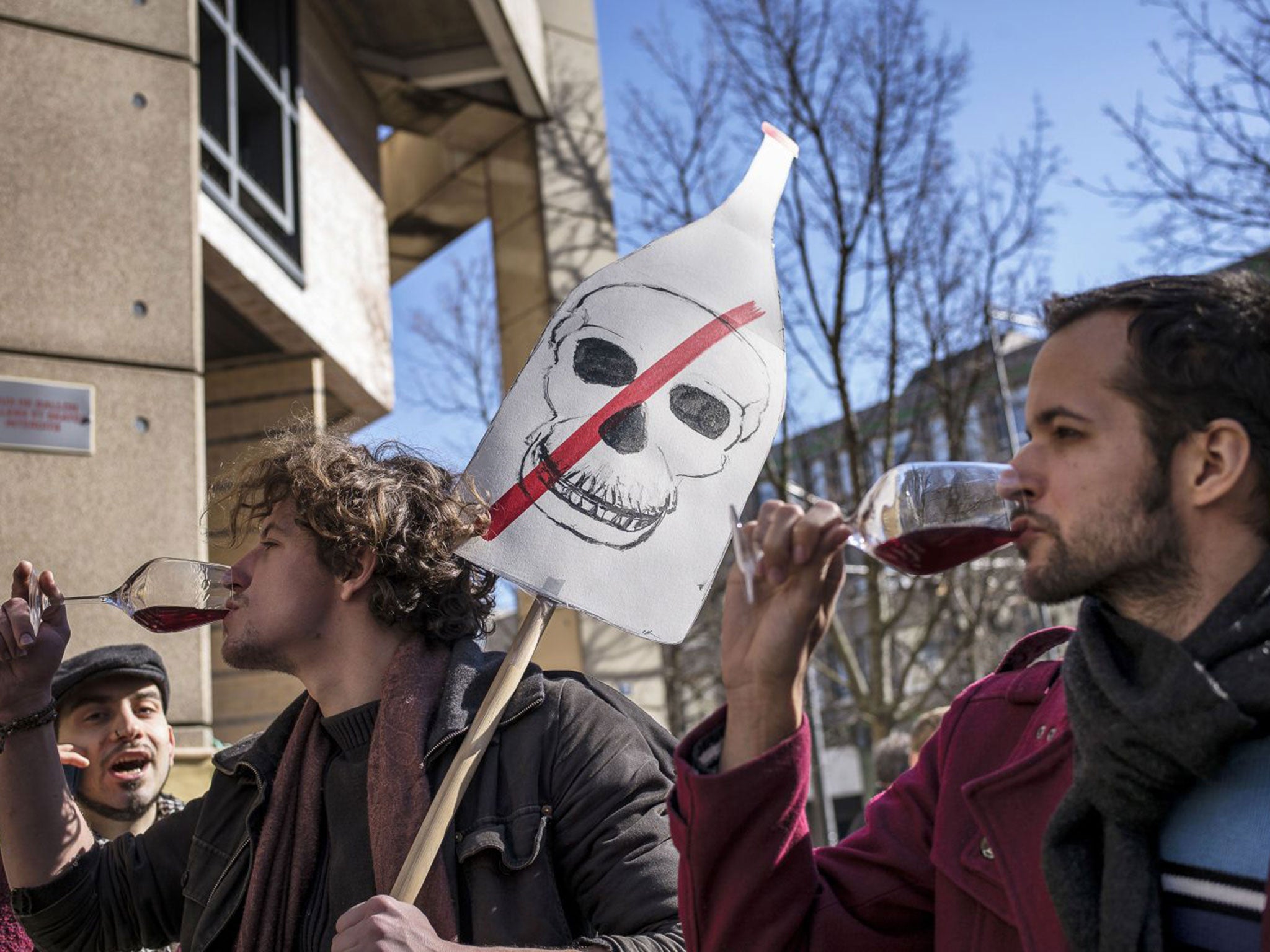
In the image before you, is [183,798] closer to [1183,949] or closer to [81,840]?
[81,840]

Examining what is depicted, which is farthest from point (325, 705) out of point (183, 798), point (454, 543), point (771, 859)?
point (183, 798)

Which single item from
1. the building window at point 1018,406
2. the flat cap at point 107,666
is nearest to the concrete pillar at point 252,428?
the flat cap at point 107,666

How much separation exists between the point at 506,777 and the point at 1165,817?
1348mm

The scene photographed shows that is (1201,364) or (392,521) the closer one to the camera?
(1201,364)

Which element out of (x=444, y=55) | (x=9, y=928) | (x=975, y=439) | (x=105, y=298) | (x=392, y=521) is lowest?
(x=9, y=928)

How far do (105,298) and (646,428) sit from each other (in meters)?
3.57

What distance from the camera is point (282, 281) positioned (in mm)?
7422

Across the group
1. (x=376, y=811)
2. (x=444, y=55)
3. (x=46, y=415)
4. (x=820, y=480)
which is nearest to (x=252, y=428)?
(x=46, y=415)

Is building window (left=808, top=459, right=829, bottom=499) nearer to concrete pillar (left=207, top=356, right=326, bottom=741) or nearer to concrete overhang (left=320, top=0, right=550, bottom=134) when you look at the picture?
concrete overhang (left=320, top=0, right=550, bottom=134)

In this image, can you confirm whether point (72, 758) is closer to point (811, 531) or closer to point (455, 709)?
point (455, 709)

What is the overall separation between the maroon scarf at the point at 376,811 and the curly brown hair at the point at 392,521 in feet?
0.50

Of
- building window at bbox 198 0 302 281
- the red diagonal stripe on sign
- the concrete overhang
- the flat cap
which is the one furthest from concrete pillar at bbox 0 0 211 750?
the concrete overhang

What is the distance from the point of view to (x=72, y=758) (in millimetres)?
3711

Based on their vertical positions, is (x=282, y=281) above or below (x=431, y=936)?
above
